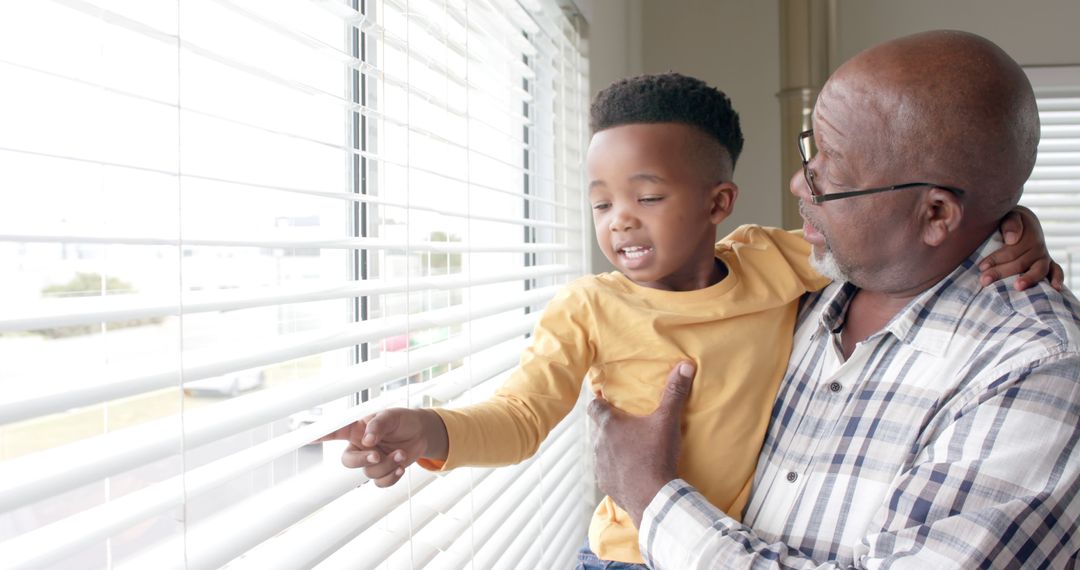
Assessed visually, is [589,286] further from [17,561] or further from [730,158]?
[17,561]

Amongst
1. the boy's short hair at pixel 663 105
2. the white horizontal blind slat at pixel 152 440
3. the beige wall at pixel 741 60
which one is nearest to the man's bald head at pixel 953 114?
the boy's short hair at pixel 663 105

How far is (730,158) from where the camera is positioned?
1354mm

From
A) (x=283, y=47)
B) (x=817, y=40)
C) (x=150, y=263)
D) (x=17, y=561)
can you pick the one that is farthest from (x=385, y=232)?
(x=817, y=40)

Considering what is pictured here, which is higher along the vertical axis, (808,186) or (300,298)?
(808,186)

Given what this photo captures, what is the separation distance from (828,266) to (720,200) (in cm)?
21

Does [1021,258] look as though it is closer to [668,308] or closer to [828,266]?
[828,266]

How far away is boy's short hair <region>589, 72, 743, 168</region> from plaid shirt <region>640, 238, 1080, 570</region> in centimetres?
33

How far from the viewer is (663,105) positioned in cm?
125

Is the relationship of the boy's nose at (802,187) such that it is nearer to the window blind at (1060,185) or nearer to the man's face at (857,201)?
the man's face at (857,201)

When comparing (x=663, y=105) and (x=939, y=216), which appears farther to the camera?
(x=663, y=105)

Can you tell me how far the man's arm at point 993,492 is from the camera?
84cm

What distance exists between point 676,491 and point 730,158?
58 cm

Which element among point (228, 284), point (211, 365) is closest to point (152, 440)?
point (211, 365)

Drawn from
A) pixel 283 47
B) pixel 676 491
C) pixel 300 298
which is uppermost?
pixel 283 47
